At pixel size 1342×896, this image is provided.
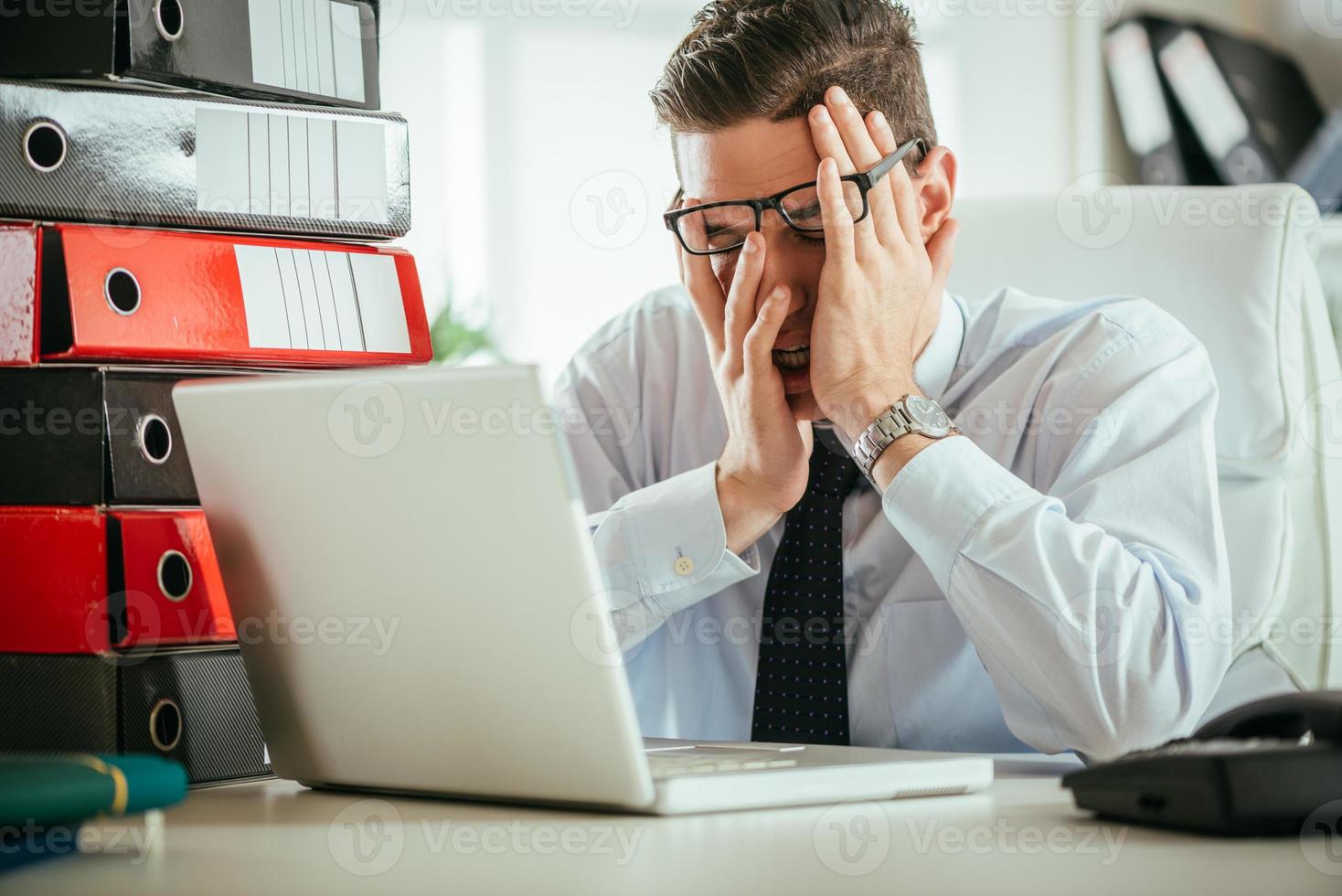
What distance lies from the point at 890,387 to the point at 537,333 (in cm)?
206

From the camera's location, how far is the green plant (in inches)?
113

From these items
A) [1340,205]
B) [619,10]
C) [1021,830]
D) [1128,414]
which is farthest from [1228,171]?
[1021,830]

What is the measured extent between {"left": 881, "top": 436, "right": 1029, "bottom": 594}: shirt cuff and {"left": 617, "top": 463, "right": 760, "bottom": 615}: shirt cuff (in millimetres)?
168

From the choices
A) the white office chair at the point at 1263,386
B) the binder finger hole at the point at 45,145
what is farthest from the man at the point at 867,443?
the binder finger hole at the point at 45,145

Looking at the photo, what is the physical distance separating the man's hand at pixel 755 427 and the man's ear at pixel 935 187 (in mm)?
220

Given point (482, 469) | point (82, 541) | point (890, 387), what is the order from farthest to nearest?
point (890, 387)
point (82, 541)
point (482, 469)

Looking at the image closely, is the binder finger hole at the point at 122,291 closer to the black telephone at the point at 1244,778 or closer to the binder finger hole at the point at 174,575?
the binder finger hole at the point at 174,575

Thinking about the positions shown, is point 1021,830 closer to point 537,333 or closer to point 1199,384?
point 1199,384

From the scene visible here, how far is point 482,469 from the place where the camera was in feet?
2.02

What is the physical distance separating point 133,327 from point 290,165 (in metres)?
0.16

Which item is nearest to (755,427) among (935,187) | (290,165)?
(935,187)

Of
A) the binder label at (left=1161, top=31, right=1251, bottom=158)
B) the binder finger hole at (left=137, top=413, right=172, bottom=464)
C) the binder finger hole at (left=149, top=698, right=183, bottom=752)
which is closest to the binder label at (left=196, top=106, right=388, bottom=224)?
the binder finger hole at (left=137, top=413, right=172, bottom=464)

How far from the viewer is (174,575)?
0.83 meters

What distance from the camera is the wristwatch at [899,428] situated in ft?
3.43
